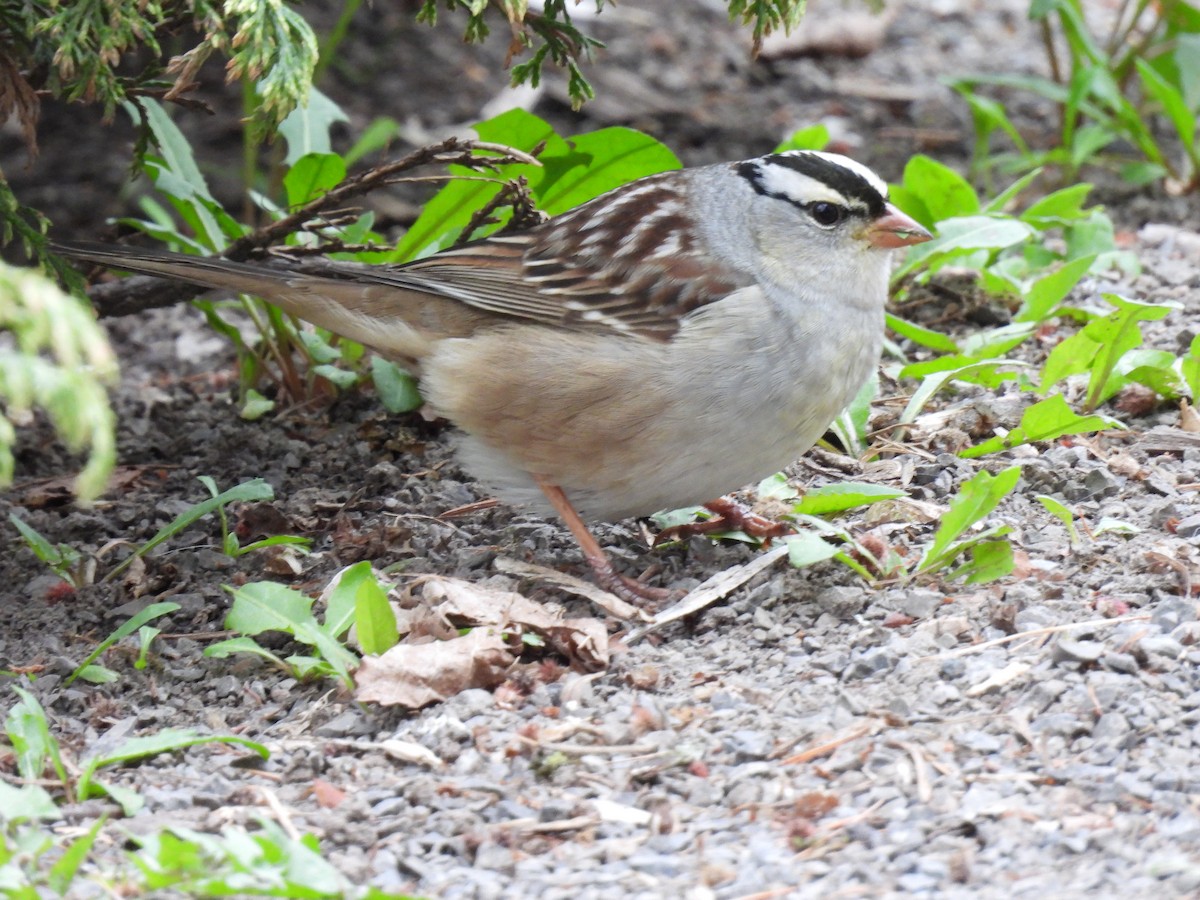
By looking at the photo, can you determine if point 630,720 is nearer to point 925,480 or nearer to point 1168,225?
point 925,480

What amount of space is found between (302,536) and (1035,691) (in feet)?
7.20

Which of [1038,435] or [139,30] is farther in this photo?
[1038,435]

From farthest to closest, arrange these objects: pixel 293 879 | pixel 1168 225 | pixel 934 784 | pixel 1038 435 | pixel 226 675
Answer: pixel 1168 225 → pixel 1038 435 → pixel 226 675 → pixel 934 784 → pixel 293 879

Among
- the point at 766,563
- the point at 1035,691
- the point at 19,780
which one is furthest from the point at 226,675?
the point at 1035,691

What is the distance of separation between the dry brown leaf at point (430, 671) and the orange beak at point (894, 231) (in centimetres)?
165

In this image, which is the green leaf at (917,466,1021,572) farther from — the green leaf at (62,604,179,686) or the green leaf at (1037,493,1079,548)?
the green leaf at (62,604,179,686)

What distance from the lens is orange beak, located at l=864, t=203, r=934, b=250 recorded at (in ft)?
13.8

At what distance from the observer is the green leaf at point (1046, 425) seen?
418 cm

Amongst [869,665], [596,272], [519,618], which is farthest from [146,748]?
[596,272]

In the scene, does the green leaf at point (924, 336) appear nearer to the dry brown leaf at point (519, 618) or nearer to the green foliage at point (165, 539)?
the dry brown leaf at point (519, 618)

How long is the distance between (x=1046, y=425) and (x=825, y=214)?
33.9 inches

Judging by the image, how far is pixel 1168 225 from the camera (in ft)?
20.2

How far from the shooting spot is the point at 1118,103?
239 inches

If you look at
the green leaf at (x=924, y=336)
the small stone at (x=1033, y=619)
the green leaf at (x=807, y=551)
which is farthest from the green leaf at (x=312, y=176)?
the small stone at (x=1033, y=619)
